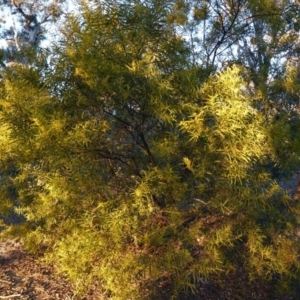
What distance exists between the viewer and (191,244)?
608cm

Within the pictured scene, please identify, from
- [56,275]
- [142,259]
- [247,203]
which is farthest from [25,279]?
[247,203]

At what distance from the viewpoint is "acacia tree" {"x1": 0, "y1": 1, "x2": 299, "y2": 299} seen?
5.23 meters

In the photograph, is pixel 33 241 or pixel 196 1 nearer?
pixel 33 241

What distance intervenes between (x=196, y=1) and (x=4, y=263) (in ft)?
17.6

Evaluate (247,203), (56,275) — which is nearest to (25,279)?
(56,275)

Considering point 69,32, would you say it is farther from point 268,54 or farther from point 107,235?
point 268,54

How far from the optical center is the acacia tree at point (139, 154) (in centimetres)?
523

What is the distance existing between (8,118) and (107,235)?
1.74m

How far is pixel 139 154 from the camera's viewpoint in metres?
6.18

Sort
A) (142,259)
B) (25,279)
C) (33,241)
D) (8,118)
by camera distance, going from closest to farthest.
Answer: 1. (8,118)
2. (142,259)
3. (33,241)
4. (25,279)

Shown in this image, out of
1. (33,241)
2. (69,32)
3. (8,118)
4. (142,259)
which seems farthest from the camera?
(33,241)

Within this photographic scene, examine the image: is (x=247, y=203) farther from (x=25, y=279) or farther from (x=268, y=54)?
(x=25, y=279)

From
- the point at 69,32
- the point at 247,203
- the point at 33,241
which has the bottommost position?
the point at 33,241

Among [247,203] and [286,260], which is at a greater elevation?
[247,203]
